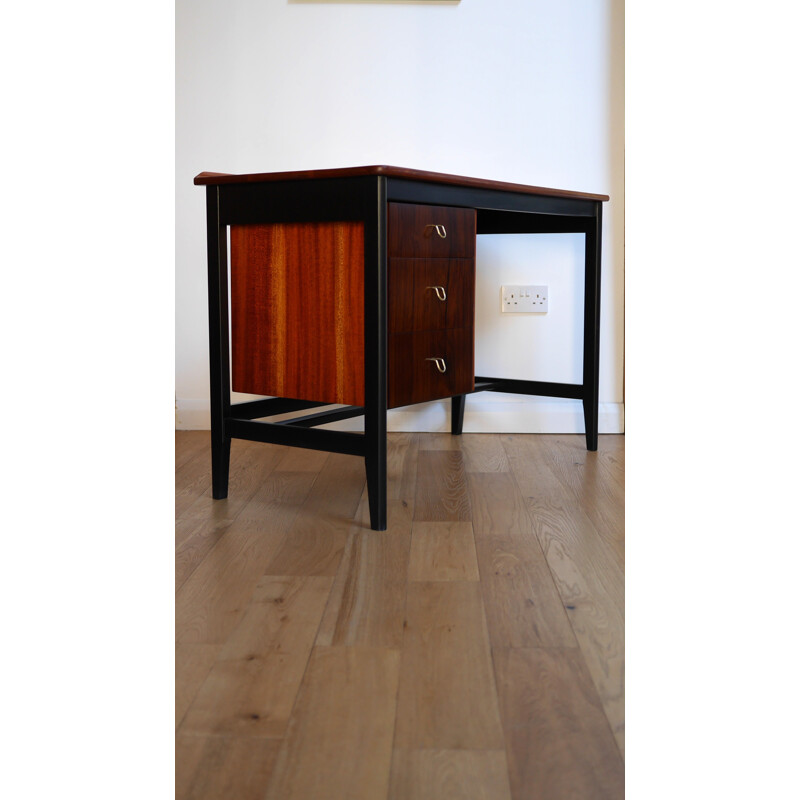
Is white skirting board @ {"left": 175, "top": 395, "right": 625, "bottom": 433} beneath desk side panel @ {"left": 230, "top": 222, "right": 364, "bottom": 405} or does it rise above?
beneath

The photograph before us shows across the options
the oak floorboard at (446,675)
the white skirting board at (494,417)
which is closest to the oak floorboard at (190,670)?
the oak floorboard at (446,675)

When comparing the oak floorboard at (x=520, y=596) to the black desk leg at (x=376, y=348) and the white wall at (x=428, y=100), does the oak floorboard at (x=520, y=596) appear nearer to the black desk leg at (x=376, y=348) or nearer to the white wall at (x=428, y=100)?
the black desk leg at (x=376, y=348)

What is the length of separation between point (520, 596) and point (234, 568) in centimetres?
45

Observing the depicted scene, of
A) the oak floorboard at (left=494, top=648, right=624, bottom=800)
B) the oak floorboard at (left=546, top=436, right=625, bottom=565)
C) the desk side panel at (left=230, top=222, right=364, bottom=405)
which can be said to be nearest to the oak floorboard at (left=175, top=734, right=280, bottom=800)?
the oak floorboard at (left=494, top=648, right=624, bottom=800)


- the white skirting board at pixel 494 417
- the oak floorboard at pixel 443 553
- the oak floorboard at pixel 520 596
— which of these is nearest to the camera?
the oak floorboard at pixel 520 596

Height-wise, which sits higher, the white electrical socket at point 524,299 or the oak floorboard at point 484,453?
the white electrical socket at point 524,299

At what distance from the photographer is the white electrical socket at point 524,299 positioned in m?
2.54

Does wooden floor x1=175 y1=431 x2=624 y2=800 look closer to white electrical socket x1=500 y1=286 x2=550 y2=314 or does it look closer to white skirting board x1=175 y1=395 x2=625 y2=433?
white skirting board x1=175 y1=395 x2=625 y2=433

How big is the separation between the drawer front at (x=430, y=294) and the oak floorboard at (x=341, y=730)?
78 centimetres

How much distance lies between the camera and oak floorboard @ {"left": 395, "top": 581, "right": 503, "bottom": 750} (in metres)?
0.80

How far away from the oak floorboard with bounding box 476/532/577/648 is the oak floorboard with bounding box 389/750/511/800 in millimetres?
266
